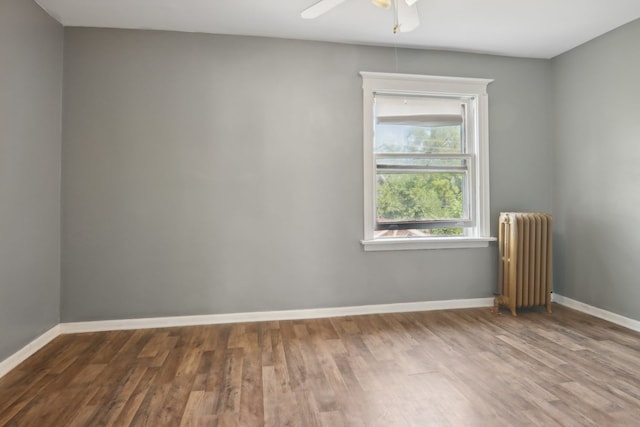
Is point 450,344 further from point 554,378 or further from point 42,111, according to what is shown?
point 42,111

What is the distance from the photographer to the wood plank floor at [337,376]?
1785mm

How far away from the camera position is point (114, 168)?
118 inches

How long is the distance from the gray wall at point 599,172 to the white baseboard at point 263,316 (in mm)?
959

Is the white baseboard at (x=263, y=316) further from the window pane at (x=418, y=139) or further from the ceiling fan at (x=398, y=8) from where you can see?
the ceiling fan at (x=398, y=8)

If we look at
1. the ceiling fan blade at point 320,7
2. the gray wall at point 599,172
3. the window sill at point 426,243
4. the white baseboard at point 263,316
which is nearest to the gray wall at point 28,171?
the white baseboard at point 263,316

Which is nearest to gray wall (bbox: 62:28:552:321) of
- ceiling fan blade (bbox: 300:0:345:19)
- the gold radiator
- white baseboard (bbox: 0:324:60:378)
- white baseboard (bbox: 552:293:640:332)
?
white baseboard (bbox: 0:324:60:378)

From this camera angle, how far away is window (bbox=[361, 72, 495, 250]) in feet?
11.2

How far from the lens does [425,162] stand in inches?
141

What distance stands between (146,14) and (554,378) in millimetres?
3882

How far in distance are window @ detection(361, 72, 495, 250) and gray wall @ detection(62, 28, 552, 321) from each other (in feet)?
0.44

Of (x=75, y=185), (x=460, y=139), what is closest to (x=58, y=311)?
(x=75, y=185)

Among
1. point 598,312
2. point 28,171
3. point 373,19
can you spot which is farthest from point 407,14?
point 598,312

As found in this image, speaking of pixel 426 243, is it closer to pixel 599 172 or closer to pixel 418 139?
pixel 418 139

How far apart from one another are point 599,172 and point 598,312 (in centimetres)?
131
